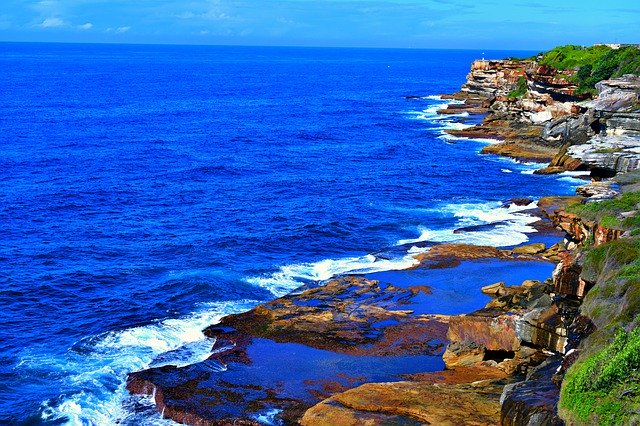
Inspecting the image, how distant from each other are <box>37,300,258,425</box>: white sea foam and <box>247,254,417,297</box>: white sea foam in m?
4.07

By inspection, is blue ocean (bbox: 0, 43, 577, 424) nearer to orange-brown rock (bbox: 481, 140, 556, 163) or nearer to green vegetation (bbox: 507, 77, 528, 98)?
orange-brown rock (bbox: 481, 140, 556, 163)

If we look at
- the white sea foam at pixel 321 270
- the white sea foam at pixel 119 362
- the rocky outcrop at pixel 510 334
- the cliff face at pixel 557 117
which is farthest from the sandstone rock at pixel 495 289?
the white sea foam at pixel 119 362

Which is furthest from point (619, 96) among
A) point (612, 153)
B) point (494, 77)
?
point (494, 77)

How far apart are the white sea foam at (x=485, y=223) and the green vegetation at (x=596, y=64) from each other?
119 feet

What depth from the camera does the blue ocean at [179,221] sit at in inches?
1572

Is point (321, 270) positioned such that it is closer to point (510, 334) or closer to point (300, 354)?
point (300, 354)

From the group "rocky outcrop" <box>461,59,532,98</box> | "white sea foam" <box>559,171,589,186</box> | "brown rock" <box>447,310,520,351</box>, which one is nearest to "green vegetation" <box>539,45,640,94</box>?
"rocky outcrop" <box>461,59,532,98</box>

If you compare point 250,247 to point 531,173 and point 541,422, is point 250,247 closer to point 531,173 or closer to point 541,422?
point 541,422

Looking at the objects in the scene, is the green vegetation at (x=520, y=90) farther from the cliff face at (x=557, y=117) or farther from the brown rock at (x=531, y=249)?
the brown rock at (x=531, y=249)

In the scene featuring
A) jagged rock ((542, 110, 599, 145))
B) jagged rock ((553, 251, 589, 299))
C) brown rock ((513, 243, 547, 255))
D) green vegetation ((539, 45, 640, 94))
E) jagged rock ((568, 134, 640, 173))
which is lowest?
brown rock ((513, 243, 547, 255))

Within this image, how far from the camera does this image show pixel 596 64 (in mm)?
107438

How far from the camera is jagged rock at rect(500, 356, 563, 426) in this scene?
79.4 feet

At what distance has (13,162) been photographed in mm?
84438

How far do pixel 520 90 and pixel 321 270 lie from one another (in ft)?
286
